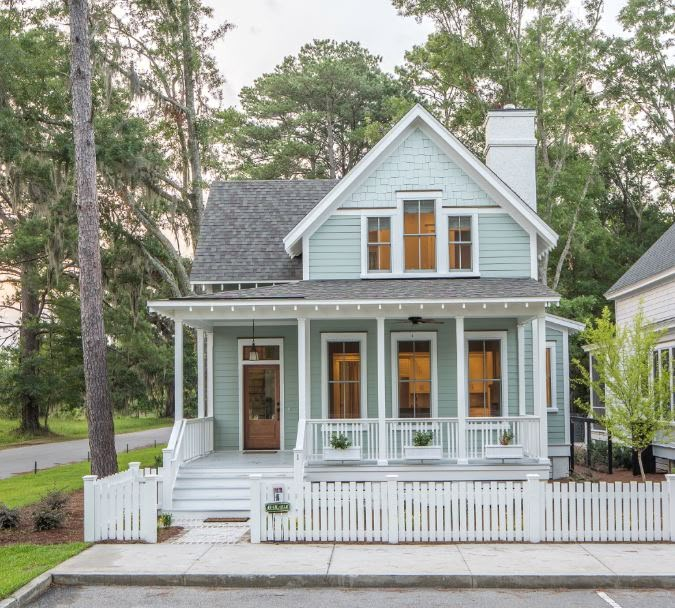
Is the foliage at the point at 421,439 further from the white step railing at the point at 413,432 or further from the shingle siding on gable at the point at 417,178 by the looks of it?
the shingle siding on gable at the point at 417,178

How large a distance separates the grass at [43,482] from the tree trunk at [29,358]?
12.4 m

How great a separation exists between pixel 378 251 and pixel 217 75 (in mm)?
13597

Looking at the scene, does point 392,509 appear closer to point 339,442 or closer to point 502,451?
point 339,442

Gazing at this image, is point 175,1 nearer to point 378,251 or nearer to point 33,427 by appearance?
point 378,251

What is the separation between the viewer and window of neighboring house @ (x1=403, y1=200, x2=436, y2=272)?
18344 millimetres

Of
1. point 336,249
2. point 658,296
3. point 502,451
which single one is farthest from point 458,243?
point 658,296

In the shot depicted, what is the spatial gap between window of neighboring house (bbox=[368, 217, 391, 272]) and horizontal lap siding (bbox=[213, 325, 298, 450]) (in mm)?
2283

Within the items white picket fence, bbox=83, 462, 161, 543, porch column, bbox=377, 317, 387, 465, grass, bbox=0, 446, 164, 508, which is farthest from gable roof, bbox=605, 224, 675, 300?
white picket fence, bbox=83, 462, 161, 543

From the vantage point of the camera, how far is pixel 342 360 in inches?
721

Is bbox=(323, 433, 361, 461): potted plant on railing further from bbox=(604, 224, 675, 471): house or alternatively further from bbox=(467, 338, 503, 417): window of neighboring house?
bbox=(604, 224, 675, 471): house

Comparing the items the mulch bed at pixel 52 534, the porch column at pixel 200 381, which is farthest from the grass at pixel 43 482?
the porch column at pixel 200 381

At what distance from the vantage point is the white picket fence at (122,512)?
→ 11703 mm

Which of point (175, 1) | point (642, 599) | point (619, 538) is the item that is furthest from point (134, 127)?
point (642, 599)

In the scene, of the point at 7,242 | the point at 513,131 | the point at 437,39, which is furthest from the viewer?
the point at 7,242
